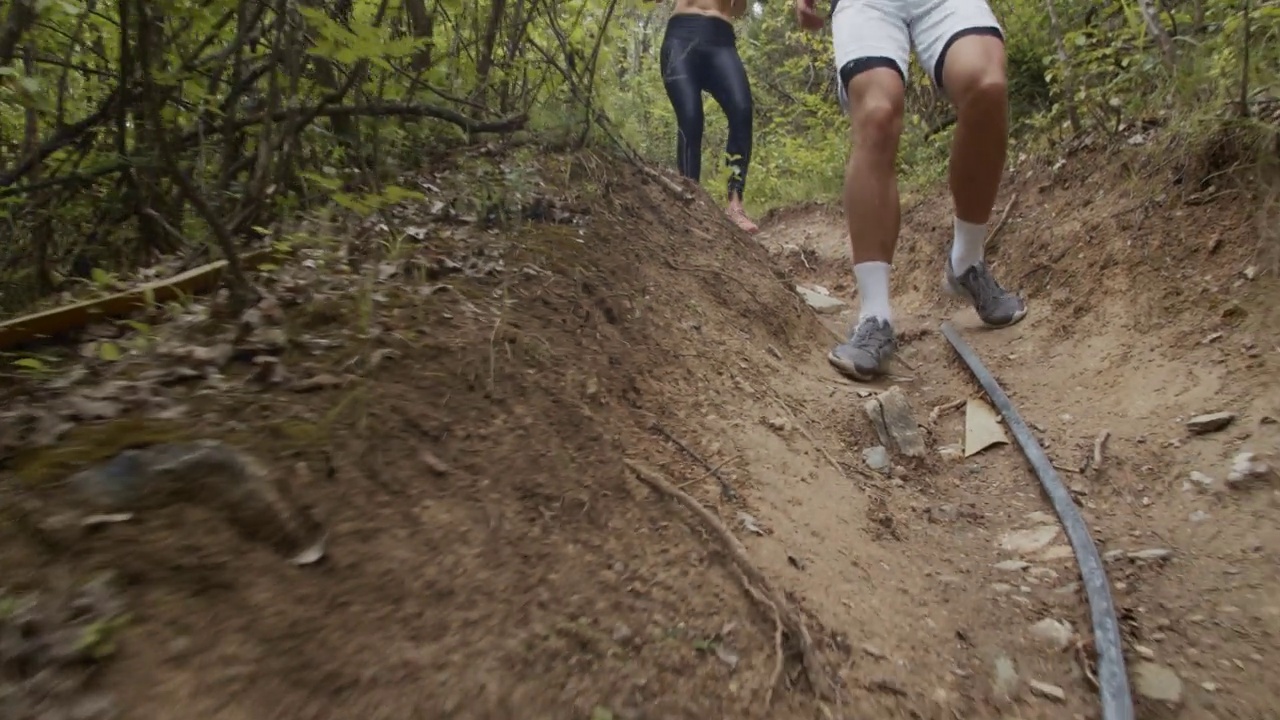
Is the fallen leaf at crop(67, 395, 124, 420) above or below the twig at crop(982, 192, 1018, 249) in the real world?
below

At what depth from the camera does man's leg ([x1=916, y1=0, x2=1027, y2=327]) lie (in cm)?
248

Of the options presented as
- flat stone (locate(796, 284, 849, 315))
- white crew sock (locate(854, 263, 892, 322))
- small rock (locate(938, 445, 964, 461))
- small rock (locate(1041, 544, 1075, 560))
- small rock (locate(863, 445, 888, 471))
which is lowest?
small rock (locate(1041, 544, 1075, 560))

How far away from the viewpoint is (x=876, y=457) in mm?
2035

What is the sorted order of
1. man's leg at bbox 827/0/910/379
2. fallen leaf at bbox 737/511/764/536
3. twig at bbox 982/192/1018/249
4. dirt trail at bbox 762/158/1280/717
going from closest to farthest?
1. dirt trail at bbox 762/158/1280/717
2. fallen leaf at bbox 737/511/764/536
3. man's leg at bbox 827/0/910/379
4. twig at bbox 982/192/1018/249

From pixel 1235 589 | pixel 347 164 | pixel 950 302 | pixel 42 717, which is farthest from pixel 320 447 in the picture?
pixel 950 302

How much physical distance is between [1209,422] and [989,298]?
1.20 metres

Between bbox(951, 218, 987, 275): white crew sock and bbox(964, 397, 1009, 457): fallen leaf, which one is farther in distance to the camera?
bbox(951, 218, 987, 275): white crew sock

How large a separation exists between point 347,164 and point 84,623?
168 centimetres

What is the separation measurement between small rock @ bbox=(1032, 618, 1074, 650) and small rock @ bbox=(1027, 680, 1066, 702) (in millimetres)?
101

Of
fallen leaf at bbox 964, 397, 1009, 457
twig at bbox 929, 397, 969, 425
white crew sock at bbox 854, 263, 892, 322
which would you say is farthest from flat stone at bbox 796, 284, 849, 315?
fallen leaf at bbox 964, 397, 1009, 457

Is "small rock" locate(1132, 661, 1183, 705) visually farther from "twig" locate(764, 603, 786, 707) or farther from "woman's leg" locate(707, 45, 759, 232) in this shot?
"woman's leg" locate(707, 45, 759, 232)

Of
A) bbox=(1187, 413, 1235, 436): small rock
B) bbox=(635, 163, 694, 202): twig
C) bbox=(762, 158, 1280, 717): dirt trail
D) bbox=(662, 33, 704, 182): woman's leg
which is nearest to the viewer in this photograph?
bbox=(762, 158, 1280, 717): dirt trail

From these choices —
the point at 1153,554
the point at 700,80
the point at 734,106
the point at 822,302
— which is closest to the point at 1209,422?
the point at 1153,554

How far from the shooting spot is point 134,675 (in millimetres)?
787
